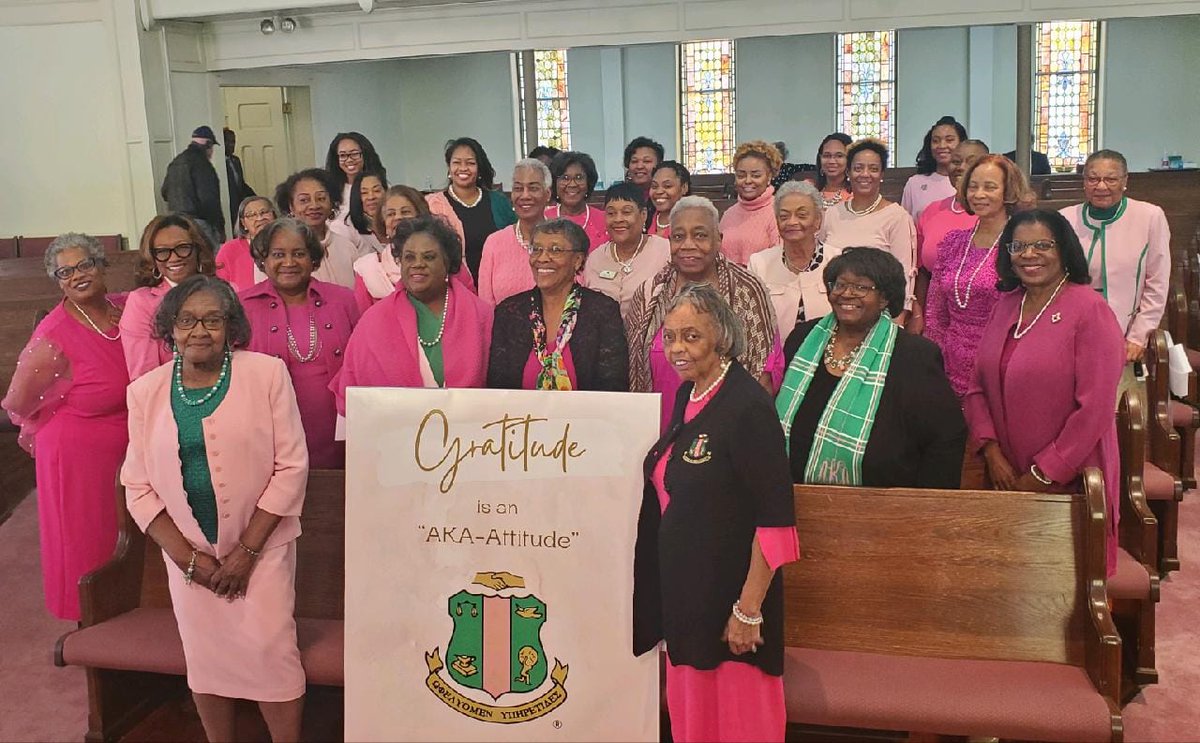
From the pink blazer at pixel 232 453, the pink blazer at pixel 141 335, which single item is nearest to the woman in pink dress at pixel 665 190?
the pink blazer at pixel 141 335

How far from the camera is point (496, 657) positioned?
9.70 feet

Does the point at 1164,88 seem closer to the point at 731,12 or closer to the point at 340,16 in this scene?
the point at 731,12

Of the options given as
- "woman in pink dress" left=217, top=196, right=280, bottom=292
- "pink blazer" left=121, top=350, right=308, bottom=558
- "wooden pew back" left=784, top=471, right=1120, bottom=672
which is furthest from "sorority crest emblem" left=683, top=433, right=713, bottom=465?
"woman in pink dress" left=217, top=196, right=280, bottom=292

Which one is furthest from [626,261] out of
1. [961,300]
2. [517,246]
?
[961,300]

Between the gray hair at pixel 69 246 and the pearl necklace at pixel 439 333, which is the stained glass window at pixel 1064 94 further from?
the gray hair at pixel 69 246

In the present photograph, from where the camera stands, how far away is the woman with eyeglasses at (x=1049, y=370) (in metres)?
3.24

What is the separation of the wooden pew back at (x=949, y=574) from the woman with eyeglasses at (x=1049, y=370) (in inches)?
13.1

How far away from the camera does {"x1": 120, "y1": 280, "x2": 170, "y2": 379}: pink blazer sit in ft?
12.6

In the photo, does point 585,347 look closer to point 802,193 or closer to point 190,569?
point 802,193

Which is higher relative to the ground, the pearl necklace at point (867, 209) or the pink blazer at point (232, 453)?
the pearl necklace at point (867, 209)

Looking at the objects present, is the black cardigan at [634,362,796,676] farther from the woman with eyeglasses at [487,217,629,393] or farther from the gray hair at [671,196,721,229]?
the gray hair at [671,196,721,229]

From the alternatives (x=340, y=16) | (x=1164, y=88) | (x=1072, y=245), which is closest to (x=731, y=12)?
(x=340, y=16)

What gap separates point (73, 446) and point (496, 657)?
6.74 feet

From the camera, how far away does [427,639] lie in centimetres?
301
